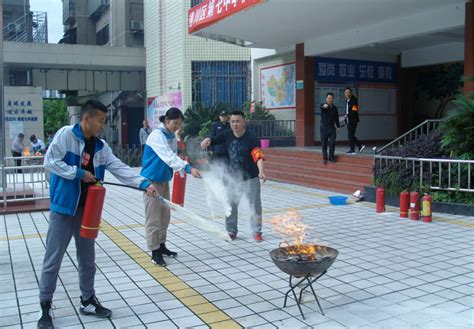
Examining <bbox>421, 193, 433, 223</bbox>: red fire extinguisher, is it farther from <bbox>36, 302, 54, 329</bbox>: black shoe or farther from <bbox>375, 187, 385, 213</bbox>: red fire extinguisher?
<bbox>36, 302, 54, 329</bbox>: black shoe

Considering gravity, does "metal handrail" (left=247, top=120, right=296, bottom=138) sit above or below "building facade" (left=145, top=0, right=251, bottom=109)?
below

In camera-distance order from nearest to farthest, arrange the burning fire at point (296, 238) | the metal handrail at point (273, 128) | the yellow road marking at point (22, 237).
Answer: the burning fire at point (296, 238) → the yellow road marking at point (22, 237) → the metal handrail at point (273, 128)

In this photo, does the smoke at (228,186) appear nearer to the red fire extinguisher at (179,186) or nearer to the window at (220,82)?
the red fire extinguisher at (179,186)

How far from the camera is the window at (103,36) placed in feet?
102

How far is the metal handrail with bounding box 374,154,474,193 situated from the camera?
829cm

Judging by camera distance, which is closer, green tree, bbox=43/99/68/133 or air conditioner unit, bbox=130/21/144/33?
air conditioner unit, bbox=130/21/144/33

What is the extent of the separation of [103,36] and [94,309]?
100 ft

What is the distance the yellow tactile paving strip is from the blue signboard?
439 inches

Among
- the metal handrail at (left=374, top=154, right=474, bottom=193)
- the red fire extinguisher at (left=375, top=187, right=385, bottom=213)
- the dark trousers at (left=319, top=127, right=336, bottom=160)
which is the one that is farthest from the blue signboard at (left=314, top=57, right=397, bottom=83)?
the red fire extinguisher at (left=375, top=187, right=385, bottom=213)

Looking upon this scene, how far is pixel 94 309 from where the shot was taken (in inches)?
165

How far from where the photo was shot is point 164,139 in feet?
18.5

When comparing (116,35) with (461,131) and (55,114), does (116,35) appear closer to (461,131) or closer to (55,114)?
(461,131)

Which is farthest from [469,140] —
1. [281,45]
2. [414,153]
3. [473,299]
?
[281,45]

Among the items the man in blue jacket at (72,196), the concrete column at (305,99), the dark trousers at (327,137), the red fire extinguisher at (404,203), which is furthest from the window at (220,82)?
the man in blue jacket at (72,196)
